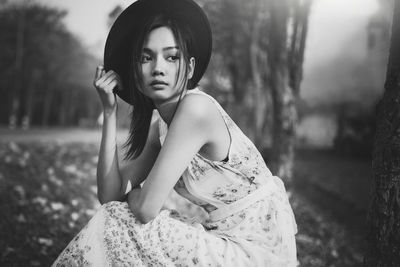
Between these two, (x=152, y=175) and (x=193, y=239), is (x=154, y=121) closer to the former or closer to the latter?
(x=152, y=175)

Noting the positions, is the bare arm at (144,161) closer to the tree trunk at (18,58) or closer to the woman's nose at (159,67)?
the woman's nose at (159,67)

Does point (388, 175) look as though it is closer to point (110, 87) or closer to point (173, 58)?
point (173, 58)

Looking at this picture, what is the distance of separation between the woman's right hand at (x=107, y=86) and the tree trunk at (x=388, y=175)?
1.46 m

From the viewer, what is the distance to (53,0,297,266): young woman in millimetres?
1813

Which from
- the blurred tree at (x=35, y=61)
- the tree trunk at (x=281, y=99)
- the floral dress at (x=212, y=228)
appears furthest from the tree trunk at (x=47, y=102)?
the floral dress at (x=212, y=228)

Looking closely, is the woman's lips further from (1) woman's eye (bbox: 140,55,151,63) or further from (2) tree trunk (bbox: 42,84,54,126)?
(2) tree trunk (bbox: 42,84,54,126)

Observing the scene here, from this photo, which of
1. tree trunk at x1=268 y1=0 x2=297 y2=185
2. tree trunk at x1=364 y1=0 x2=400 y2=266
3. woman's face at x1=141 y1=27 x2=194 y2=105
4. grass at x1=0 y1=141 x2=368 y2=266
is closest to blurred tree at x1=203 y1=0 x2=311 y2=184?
tree trunk at x1=268 y1=0 x2=297 y2=185

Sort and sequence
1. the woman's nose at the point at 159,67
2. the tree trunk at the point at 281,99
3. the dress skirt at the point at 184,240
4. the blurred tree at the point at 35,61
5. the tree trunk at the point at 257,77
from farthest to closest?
the blurred tree at the point at 35,61 < the tree trunk at the point at 257,77 < the tree trunk at the point at 281,99 < the woman's nose at the point at 159,67 < the dress skirt at the point at 184,240

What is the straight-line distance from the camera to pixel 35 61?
24562mm

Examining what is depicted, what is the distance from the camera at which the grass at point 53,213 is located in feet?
11.4

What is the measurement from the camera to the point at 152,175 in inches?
73.4

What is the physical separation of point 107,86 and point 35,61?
24614 millimetres

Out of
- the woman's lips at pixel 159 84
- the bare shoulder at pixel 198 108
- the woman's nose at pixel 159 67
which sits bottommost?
the bare shoulder at pixel 198 108

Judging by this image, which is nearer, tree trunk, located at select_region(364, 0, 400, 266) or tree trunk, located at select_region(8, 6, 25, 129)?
tree trunk, located at select_region(364, 0, 400, 266)
